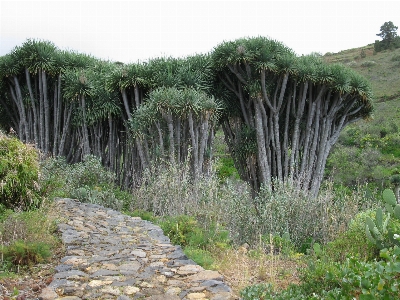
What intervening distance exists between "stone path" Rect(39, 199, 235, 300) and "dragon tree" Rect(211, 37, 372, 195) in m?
6.20

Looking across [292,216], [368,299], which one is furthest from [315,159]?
[368,299]

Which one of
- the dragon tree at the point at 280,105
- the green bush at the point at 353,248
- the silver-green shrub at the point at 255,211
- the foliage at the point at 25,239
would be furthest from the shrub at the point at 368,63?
the foliage at the point at 25,239

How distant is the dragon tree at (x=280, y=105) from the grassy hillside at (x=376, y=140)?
164 centimetres

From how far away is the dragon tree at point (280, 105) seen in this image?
36.2ft

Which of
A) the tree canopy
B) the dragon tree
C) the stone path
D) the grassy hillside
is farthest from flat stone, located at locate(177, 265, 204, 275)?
the grassy hillside

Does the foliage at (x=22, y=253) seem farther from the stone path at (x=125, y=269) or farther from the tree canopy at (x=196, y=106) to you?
the tree canopy at (x=196, y=106)

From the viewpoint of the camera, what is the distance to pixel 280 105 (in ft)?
37.4

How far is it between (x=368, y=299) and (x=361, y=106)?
11.2 m

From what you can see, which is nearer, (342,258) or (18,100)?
(342,258)

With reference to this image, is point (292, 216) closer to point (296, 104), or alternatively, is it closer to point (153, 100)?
point (153, 100)

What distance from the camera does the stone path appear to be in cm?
347

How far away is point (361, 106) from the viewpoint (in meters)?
12.5

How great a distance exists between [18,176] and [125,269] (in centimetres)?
275

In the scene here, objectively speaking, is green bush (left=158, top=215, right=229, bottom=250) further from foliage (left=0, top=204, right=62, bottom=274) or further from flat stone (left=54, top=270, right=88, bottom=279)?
flat stone (left=54, top=270, right=88, bottom=279)
